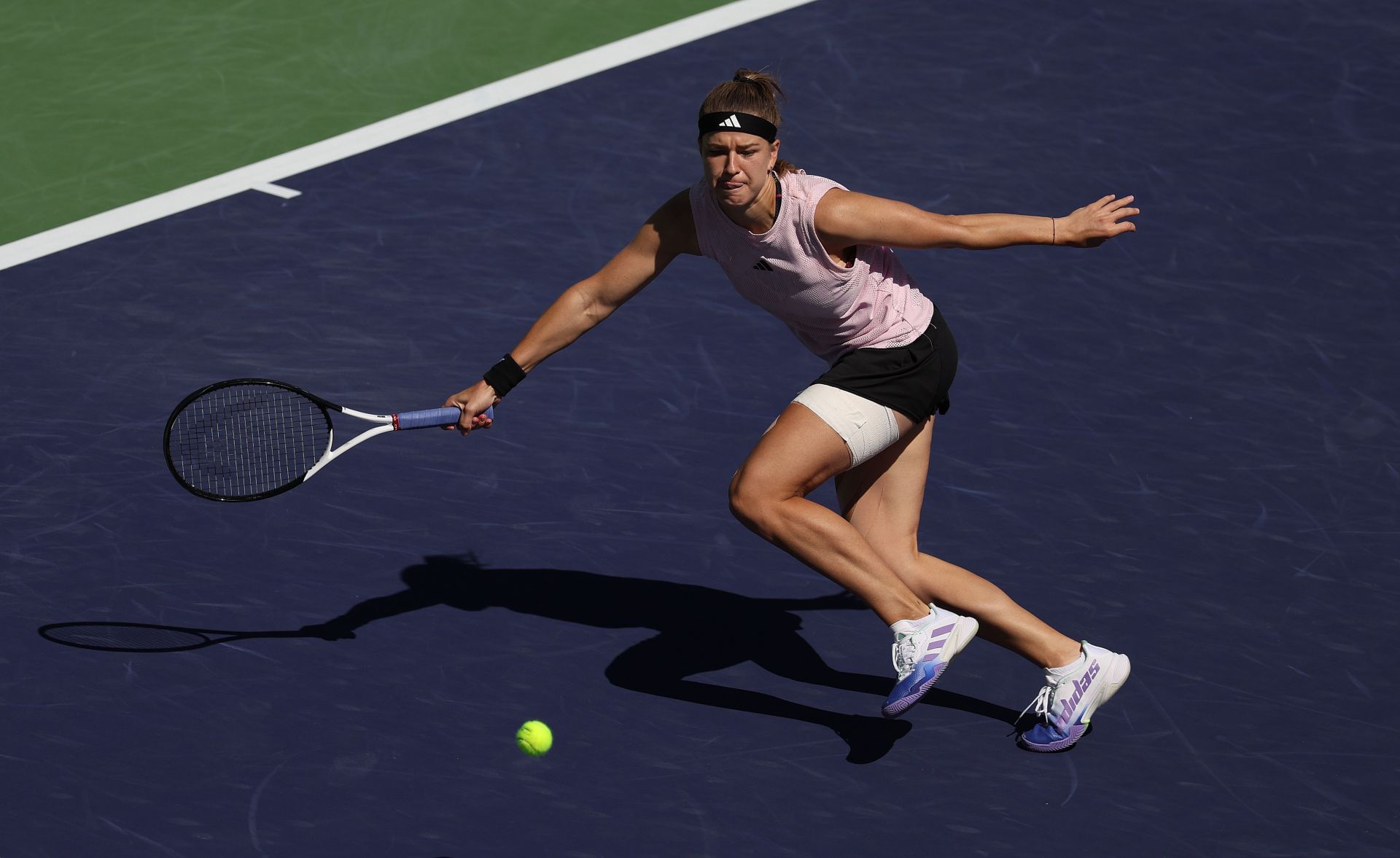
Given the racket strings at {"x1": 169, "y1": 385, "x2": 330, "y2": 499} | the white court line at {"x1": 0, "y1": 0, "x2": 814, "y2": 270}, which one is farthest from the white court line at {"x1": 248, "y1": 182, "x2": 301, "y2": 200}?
the racket strings at {"x1": 169, "y1": 385, "x2": 330, "y2": 499}

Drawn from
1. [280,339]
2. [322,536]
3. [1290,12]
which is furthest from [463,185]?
[1290,12]

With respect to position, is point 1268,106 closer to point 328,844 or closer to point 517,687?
point 517,687

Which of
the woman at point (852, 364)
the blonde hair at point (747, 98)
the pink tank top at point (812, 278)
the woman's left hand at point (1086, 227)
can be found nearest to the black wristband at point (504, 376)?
the woman at point (852, 364)

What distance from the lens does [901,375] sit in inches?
235

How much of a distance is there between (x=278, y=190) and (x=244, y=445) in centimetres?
294

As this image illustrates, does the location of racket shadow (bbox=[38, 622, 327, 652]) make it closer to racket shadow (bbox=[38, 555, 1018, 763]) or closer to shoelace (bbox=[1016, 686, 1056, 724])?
racket shadow (bbox=[38, 555, 1018, 763])

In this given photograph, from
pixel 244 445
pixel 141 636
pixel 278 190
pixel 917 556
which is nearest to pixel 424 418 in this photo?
pixel 244 445

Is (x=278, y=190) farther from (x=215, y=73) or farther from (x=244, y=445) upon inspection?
(x=244, y=445)

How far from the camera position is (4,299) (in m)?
8.55

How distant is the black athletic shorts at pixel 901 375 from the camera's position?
5.95 meters

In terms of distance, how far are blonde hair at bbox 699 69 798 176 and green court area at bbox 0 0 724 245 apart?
14.8ft

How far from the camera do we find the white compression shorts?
587 cm

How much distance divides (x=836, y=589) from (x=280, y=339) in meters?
2.78

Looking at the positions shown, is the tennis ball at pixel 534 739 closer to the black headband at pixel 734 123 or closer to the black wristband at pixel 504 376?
the black wristband at pixel 504 376
